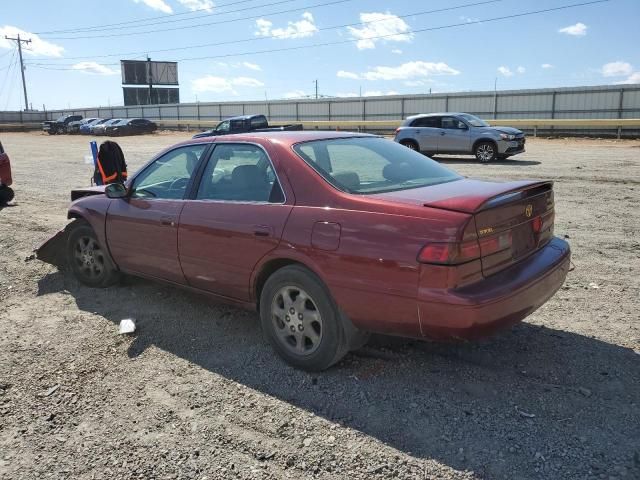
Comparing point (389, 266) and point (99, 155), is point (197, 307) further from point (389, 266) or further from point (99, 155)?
point (99, 155)

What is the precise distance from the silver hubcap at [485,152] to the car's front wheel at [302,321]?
15.9 metres

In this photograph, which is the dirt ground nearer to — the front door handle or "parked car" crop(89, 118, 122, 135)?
the front door handle

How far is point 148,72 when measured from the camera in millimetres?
76375

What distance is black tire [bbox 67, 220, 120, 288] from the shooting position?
5.54m

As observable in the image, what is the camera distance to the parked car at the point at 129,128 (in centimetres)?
4741

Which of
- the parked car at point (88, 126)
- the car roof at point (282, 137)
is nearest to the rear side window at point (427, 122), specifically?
the car roof at point (282, 137)

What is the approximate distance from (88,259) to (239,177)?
7.75ft

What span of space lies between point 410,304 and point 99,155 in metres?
7.51

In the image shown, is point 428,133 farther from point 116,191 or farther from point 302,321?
point 302,321

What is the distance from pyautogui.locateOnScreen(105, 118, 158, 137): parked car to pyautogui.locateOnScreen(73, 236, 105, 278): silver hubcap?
4498 cm

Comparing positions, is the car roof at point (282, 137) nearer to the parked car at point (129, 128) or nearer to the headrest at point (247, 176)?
the headrest at point (247, 176)

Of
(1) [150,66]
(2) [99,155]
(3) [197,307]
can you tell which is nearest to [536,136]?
(2) [99,155]

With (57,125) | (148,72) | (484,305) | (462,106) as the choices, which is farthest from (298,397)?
(148,72)

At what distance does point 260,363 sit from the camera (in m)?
3.97
